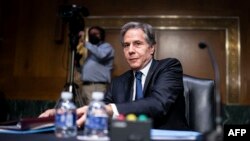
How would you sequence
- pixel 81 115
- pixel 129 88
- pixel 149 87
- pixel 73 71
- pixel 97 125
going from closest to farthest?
pixel 97 125
pixel 81 115
pixel 149 87
pixel 129 88
pixel 73 71

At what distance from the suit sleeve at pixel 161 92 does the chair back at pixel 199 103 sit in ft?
0.36

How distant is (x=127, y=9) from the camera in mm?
4578

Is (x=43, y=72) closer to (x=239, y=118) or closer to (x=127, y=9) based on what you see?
(x=127, y=9)

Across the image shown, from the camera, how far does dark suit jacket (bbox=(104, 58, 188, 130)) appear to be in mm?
1292

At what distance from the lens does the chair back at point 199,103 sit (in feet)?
5.28

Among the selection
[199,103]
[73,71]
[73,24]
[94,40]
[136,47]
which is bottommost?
[199,103]

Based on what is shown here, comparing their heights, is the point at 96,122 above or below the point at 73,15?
below

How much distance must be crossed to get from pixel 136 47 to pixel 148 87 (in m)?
0.25

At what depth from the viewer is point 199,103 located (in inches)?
64.0

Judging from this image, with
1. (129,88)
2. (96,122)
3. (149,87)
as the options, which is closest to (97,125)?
(96,122)

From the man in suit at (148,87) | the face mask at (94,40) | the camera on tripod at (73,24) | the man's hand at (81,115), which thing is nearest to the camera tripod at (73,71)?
the camera on tripod at (73,24)

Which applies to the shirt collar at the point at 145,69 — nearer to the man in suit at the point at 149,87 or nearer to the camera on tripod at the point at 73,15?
the man in suit at the point at 149,87

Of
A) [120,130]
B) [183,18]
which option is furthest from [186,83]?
[183,18]

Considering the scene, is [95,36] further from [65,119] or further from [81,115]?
[65,119]
